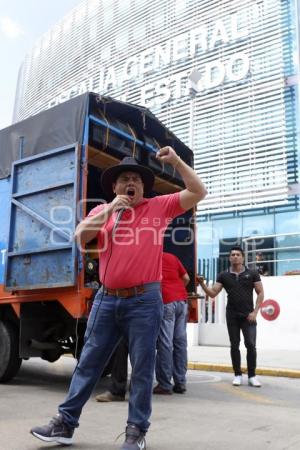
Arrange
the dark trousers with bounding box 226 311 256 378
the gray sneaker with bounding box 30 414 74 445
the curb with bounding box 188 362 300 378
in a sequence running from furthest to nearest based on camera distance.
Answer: the curb with bounding box 188 362 300 378 → the dark trousers with bounding box 226 311 256 378 → the gray sneaker with bounding box 30 414 74 445

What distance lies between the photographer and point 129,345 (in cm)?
315

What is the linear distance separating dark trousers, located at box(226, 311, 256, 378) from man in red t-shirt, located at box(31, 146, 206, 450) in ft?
11.3

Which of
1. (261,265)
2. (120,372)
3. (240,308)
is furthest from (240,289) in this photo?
(261,265)

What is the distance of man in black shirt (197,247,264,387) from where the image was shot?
6359 mm

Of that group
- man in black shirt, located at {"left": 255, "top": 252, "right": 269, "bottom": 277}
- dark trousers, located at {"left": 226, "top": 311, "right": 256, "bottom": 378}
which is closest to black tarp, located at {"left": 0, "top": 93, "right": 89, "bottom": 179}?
dark trousers, located at {"left": 226, "top": 311, "right": 256, "bottom": 378}

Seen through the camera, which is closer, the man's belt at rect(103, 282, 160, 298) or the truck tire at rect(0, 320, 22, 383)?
the man's belt at rect(103, 282, 160, 298)

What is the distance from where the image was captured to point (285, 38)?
19.3 meters

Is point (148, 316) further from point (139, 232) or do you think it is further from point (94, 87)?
point (94, 87)

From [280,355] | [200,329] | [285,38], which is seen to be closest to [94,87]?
[285,38]

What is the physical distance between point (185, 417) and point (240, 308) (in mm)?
2377

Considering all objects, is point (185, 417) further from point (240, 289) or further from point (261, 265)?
point (261, 265)

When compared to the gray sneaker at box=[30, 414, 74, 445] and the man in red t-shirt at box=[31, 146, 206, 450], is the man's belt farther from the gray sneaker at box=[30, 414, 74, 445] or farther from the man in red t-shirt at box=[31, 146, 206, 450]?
the gray sneaker at box=[30, 414, 74, 445]

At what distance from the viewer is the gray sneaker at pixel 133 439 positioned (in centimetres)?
291

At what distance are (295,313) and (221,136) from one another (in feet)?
39.3
